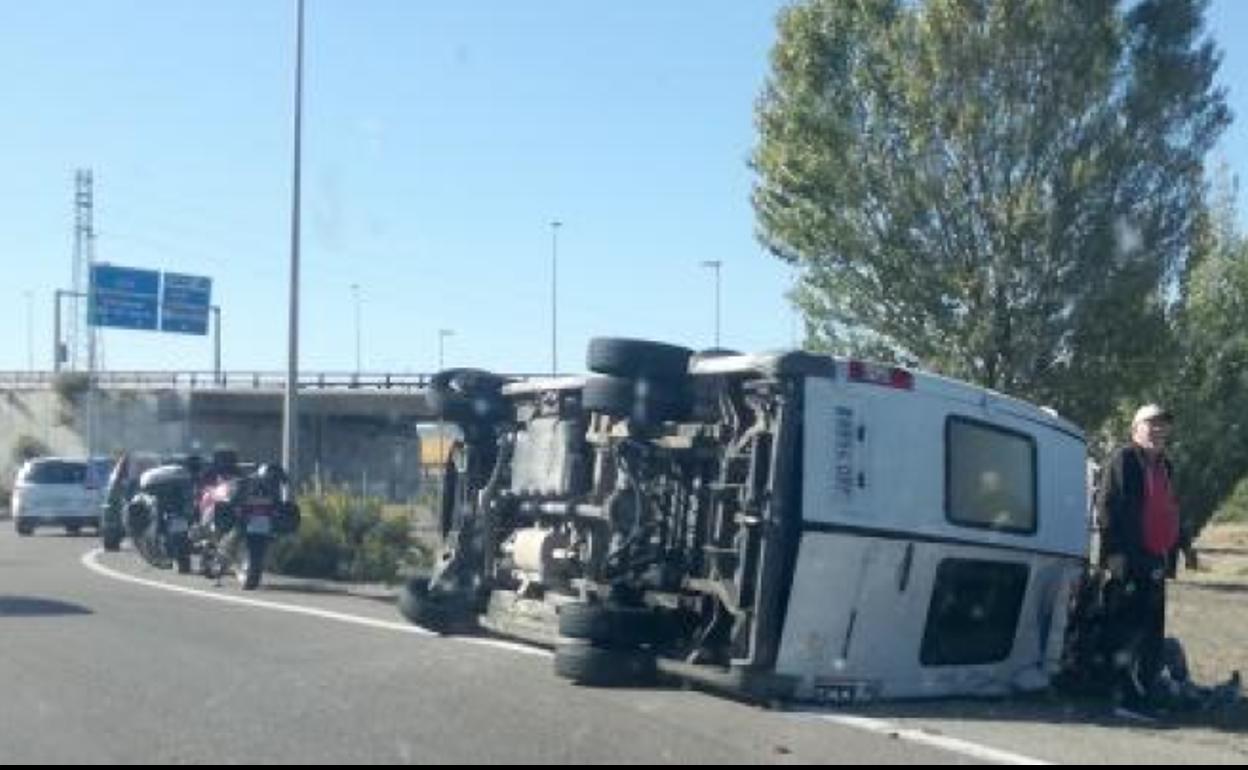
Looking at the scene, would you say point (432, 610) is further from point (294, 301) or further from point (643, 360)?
point (294, 301)

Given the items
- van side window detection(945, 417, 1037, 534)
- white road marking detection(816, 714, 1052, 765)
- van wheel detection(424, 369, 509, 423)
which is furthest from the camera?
van wheel detection(424, 369, 509, 423)

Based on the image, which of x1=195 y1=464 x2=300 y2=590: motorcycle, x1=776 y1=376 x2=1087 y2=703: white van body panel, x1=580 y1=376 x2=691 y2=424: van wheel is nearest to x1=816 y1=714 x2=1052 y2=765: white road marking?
x1=776 y1=376 x2=1087 y2=703: white van body panel

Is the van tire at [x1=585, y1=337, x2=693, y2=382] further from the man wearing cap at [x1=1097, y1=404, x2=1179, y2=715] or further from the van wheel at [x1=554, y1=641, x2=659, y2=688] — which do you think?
the man wearing cap at [x1=1097, y1=404, x2=1179, y2=715]

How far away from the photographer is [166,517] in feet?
73.1

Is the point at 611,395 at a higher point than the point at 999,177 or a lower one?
lower

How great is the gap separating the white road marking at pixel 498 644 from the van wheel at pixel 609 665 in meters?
1.30

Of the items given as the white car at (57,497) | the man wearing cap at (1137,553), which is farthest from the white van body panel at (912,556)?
the white car at (57,497)

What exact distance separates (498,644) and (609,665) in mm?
2594

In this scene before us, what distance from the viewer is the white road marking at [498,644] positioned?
28.9ft

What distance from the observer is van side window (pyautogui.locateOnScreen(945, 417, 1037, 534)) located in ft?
34.9

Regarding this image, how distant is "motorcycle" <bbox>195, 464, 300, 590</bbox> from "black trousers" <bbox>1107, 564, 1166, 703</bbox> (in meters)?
10.9

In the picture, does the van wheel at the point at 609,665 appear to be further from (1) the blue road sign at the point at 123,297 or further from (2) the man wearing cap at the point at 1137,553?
(1) the blue road sign at the point at 123,297

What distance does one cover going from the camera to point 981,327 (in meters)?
23.0

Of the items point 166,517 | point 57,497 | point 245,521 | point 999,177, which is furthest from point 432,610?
point 57,497
